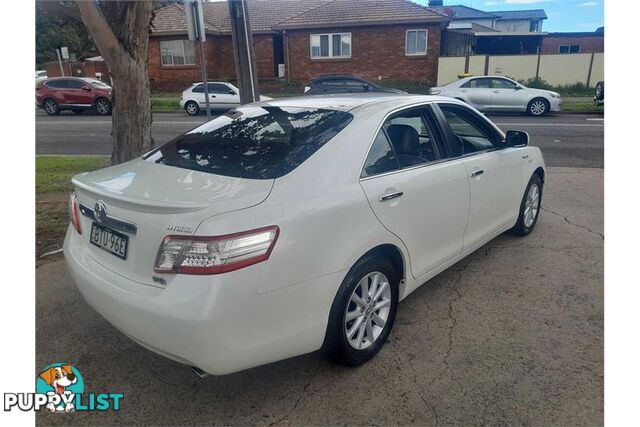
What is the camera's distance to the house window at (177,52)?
88.8 feet

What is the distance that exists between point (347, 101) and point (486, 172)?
142 cm

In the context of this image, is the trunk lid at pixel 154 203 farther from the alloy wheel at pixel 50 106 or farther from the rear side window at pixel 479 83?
the alloy wheel at pixel 50 106

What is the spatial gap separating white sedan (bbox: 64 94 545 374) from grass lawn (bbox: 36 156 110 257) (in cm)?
246

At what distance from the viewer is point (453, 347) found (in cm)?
308

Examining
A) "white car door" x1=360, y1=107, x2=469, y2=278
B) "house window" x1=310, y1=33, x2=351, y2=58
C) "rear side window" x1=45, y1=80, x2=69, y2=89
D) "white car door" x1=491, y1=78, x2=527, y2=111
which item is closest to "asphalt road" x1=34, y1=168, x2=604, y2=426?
"white car door" x1=360, y1=107, x2=469, y2=278

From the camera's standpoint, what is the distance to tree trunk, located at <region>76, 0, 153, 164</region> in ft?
16.5

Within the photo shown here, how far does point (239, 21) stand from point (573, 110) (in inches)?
602

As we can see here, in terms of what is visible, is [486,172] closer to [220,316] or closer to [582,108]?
[220,316]

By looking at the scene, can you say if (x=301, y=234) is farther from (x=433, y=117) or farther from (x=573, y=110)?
(x=573, y=110)

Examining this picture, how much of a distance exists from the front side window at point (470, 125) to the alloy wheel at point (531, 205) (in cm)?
88

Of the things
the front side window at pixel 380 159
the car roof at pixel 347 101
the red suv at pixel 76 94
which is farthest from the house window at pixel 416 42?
the front side window at pixel 380 159

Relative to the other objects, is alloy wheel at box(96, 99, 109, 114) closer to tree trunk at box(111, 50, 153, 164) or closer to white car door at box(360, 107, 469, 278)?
tree trunk at box(111, 50, 153, 164)

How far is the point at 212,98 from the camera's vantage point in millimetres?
19125

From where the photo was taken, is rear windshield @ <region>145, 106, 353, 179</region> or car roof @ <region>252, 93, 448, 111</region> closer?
rear windshield @ <region>145, 106, 353, 179</region>
